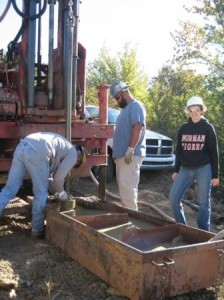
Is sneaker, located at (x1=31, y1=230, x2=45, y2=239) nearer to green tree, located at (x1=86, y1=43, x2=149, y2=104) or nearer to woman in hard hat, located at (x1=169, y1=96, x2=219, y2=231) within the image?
woman in hard hat, located at (x1=169, y1=96, x2=219, y2=231)

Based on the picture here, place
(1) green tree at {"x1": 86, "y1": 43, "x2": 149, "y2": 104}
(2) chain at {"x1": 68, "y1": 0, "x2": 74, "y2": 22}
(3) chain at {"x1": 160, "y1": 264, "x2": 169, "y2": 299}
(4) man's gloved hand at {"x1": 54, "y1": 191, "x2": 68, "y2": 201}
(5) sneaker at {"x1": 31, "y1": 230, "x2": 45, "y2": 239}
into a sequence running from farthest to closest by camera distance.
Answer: (1) green tree at {"x1": 86, "y1": 43, "x2": 149, "y2": 104} → (2) chain at {"x1": 68, "y1": 0, "x2": 74, "y2": 22} → (4) man's gloved hand at {"x1": 54, "y1": 191, "x2": 68, "y2": 201} → (5) sneaker at {"x1": 31, "y1": 230, "x2": 45, "y2": 239} → (3) chain at {"x1": 160, "y1": 264, "x2": 169, "y2": 299}

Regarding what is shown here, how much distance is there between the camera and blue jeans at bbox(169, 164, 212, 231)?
5516mm

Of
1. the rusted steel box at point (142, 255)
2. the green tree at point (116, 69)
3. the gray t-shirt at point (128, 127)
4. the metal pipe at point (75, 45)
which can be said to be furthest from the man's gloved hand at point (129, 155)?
the green tree at point (116, 69)

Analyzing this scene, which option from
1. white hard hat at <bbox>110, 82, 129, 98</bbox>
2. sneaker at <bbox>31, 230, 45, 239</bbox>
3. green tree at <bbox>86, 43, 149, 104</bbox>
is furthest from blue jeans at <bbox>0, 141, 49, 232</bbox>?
green tree at <bbox>86, 43, 149, 104</bbox>

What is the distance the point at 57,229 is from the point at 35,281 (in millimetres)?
814

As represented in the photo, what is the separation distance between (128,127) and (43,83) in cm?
153

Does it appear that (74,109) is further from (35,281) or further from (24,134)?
(35,281)

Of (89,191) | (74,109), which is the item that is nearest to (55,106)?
(74,109)

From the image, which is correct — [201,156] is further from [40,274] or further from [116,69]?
[116,69]

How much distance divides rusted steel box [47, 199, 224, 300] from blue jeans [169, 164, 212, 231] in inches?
30.0

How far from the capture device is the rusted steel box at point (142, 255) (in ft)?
11.9

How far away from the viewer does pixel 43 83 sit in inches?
265

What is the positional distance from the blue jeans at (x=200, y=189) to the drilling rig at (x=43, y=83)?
1525mm

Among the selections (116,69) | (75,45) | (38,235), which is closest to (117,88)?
(75,45)
